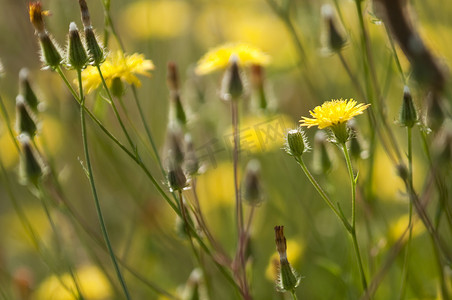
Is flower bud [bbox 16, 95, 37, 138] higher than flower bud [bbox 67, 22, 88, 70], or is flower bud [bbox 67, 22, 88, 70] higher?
flower bud [bbox 67, 22, 88, 70]

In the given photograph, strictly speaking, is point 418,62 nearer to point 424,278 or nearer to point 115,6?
point 424,278

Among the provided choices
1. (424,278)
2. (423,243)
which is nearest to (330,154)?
(424,278)

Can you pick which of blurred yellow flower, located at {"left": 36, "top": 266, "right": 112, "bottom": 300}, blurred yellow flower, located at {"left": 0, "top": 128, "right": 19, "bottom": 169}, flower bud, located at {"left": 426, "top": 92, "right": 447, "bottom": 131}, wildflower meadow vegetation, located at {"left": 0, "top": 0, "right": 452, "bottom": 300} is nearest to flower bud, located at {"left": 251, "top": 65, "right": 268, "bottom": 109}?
wildflower meadow vegetation, located at {"left": 0, "top": 0, "right": 452, "bottom": 300}

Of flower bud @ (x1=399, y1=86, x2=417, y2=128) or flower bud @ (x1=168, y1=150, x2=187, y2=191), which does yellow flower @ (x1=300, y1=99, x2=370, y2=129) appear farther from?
flower bud @ (x1=168, y1=150, x2=187, y2=191)

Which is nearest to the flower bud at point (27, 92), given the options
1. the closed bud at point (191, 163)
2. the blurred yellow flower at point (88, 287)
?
the closed bud at point (191, 163)

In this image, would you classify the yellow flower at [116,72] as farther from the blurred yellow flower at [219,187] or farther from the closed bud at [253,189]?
the blurred yellow flower at [219,187]

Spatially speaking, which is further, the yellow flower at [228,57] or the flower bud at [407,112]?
the yellow flower at [228,57]
